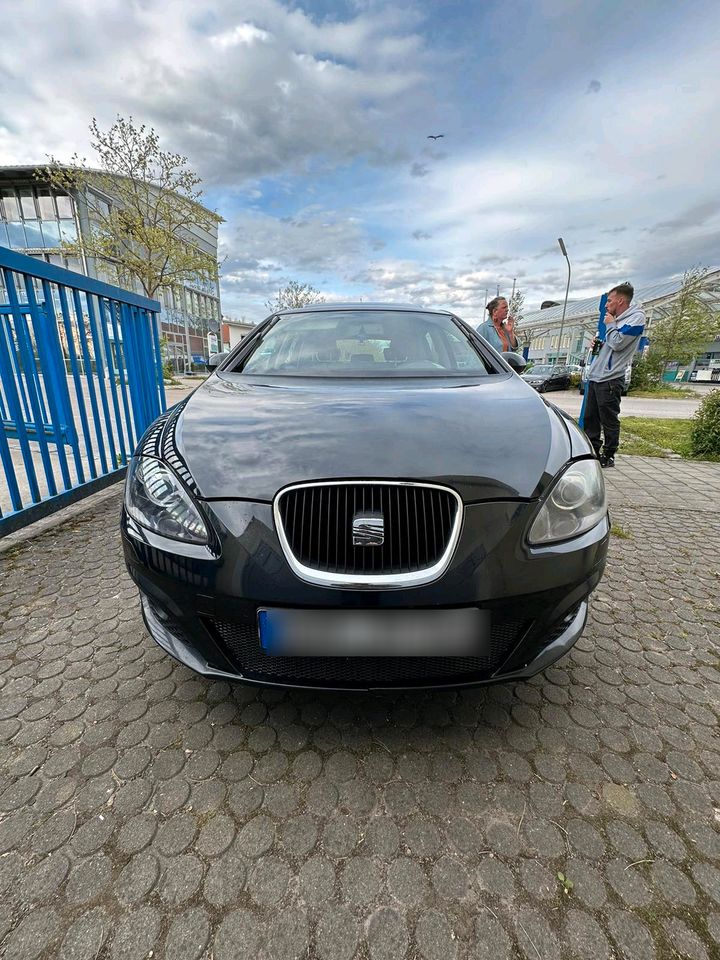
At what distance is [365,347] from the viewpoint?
8.65ft

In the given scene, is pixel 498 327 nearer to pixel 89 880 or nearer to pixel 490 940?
pixel 490 940

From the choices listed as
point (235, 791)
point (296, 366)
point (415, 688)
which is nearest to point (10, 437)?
point (296, 366)

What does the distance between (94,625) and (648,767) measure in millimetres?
2386

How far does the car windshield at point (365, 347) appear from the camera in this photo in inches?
94.6

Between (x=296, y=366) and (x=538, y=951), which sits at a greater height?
(x=296, y=366)

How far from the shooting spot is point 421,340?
2689 mm

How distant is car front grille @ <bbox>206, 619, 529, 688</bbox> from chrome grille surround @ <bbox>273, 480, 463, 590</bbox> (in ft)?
0.78

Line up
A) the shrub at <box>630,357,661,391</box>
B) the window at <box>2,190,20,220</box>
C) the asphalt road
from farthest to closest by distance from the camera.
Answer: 1. the window at <box>2,190,20,220</box>
2. the shrub at <box>630,357,661,391</box>
3. the asphalt road

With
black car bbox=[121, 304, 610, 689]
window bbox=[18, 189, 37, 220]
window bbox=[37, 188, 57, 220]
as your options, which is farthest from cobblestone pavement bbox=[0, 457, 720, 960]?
window bbox=[18, 189, 37, 220]

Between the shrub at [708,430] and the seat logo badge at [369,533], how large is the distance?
7.04 metres

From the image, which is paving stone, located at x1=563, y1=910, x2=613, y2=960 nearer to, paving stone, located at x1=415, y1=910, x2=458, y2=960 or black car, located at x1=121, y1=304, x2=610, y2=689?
paving stone, located at x1=415, y1=910, x2=458, y2=960

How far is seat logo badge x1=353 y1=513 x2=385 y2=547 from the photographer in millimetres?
1279

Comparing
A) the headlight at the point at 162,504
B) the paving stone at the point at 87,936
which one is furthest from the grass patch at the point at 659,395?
the paving stone at the point at 87,936

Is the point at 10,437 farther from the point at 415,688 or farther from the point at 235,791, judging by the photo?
the point at 415,688
